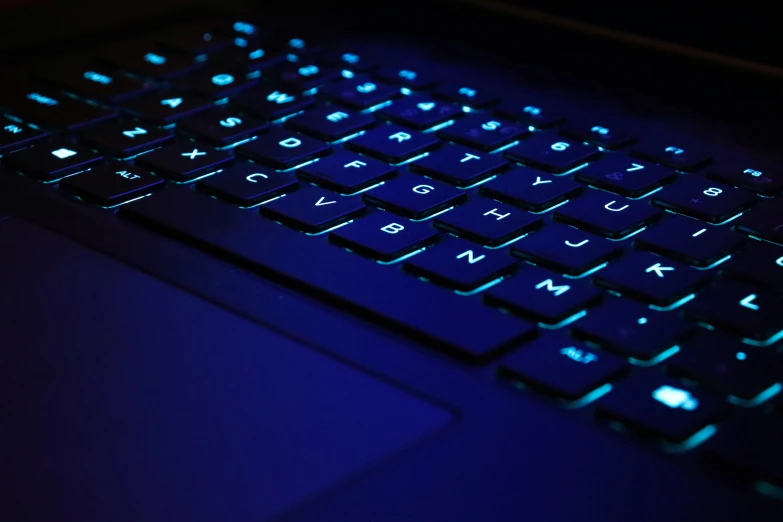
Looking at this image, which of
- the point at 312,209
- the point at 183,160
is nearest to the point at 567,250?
the point at 312,209

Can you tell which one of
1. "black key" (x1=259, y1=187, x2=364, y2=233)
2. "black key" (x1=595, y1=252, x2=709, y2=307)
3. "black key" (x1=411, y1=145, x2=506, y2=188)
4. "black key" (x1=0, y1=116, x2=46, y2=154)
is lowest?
"black key" (x1=0, y1=116, x2=46, y2=154)

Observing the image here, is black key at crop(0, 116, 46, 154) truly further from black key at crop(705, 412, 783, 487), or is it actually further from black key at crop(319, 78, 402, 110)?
black key at crop(705, 412, 783, 487)

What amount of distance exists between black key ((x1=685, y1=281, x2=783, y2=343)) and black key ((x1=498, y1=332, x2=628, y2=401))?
60 millimetres

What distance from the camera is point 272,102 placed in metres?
0.76

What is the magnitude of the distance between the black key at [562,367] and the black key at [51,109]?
43 centimetres

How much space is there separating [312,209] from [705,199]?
24 centimetres

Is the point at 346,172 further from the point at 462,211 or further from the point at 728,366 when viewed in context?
the point at 728,366

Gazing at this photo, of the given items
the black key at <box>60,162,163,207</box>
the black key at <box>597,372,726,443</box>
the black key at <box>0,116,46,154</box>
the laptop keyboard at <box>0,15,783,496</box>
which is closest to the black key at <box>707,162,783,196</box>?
the laptop keyboard at <box>0,15,783,496</box>

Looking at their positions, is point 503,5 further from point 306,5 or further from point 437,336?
point 437,336

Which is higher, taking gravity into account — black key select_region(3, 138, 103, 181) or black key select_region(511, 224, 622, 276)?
black key select_region(511, 224, 622, 276)

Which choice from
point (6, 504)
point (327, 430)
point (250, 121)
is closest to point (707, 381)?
point (327, 430)

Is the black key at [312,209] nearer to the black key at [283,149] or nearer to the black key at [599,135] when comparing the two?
the black key at [283,149]

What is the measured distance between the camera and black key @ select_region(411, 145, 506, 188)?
0.63 meters

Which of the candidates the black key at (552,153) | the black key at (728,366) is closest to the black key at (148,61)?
the black key at (552,153)
